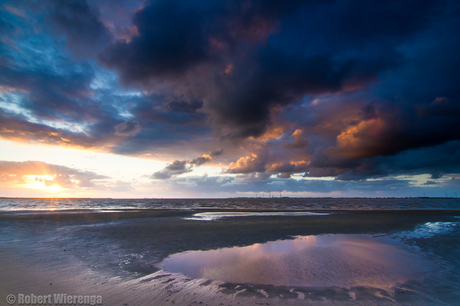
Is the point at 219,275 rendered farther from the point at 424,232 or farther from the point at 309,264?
the point at 424,232

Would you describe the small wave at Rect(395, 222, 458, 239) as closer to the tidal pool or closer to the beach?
the beach

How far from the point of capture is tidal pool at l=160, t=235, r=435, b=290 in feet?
31.9

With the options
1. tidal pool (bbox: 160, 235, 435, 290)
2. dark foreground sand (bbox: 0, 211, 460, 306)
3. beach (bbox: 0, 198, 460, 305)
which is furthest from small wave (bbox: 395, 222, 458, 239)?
tidal pool (bbox: 160, 235, 435, 290)

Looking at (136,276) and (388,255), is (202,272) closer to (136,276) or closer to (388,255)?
(136,276)

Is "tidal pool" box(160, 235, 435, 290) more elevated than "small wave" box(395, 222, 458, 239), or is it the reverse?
"tidal pool" box(160, 235, 435, 290)

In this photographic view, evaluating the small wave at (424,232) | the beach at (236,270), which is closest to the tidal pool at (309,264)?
the beach at (236,270)

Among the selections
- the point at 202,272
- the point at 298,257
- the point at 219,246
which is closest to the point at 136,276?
the point at 202,272

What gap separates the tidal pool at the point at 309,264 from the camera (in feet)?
31.9

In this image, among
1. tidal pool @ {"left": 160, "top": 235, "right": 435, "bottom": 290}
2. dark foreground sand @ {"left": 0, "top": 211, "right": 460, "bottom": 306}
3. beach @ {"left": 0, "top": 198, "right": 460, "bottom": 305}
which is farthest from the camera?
tidal pool @ {"left": 160, "top": 235, "right": 435, "bottom": 290}

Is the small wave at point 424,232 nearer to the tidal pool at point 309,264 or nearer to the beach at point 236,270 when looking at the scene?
the beach at point 236,270

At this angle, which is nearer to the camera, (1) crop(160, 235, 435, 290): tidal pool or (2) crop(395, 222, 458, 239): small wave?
(1) crop(160, 235, 435, 290): tidal pool

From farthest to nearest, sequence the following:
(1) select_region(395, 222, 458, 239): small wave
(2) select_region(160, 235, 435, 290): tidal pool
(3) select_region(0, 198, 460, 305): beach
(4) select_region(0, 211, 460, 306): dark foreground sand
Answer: (1) select_region(395, 222, 458, 239): small wave → (2) select_region(160, 235, 435, 290): tidal pool → (3) select_region(0, 198, 460, 305): beach → (4) select_region(0, 211, 460, 306): dark foreground sand

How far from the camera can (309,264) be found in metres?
11.9

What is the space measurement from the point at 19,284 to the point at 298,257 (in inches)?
542
